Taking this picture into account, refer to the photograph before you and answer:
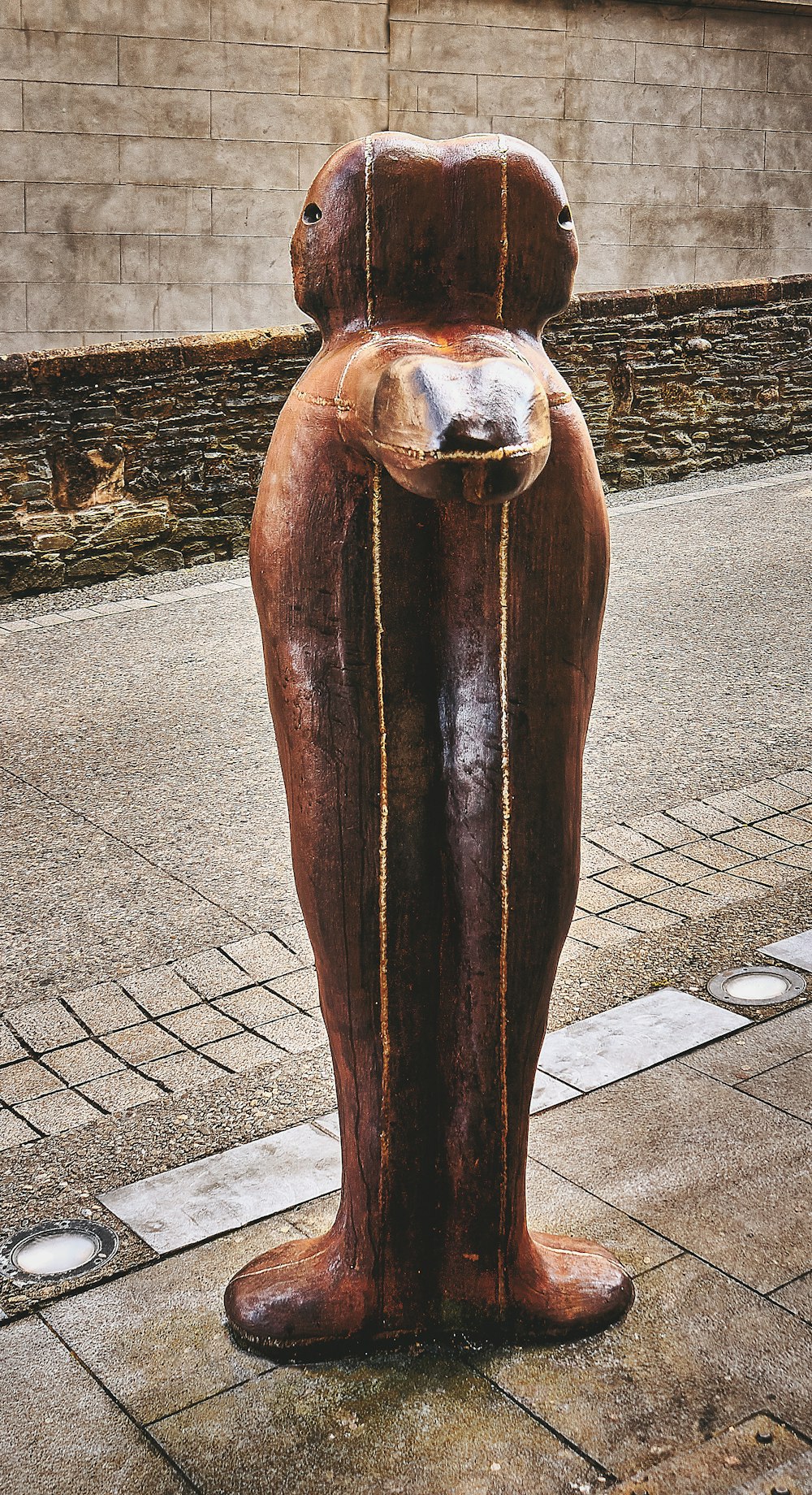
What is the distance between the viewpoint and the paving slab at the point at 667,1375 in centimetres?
255

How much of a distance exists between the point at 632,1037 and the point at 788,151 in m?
16.7

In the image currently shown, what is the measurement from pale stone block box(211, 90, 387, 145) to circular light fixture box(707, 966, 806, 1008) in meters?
12.5

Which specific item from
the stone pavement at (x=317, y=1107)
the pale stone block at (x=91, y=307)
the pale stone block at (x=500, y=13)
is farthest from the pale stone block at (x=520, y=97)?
the stone pavement at (x=317, y=1107)

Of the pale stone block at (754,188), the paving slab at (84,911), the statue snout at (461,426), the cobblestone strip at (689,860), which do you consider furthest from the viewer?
the pale stone block at (754,188)

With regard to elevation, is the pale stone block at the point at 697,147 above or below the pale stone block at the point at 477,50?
below

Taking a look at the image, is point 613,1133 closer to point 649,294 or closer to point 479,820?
point 479,820

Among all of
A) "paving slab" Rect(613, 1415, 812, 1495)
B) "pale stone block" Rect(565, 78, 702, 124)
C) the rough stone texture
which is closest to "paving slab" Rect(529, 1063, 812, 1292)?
"paving slab" Rect(613, 1415, 812, 1495)

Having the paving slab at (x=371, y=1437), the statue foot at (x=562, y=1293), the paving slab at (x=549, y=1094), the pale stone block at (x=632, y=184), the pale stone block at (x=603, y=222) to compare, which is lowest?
the paving slab at (x=549, y=1094)

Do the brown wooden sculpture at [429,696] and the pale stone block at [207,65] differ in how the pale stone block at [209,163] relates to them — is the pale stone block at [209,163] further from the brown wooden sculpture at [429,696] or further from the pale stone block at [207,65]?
the brown wooden sculpture at [429,696]

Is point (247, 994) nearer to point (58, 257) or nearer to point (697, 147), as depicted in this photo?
point (58, 257)

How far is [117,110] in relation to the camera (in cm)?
1418

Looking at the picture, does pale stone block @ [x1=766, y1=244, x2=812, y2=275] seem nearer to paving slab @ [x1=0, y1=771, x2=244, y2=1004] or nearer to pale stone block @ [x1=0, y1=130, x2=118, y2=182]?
pale stone block @ [x1=0, y1=130, x2=118, y2=182]

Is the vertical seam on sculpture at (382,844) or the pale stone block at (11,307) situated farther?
the pale stone block at (11,307)

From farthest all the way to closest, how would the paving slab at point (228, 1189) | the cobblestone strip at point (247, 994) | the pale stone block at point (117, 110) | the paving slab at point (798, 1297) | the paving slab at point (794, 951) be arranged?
the pale stone block at point (117, 110) → the paving slab at point (794, 951) → the cobblestone strip at point (247, 994) → the paving slab at point (228, 1189) → the paving slab at point (798, 1297)
